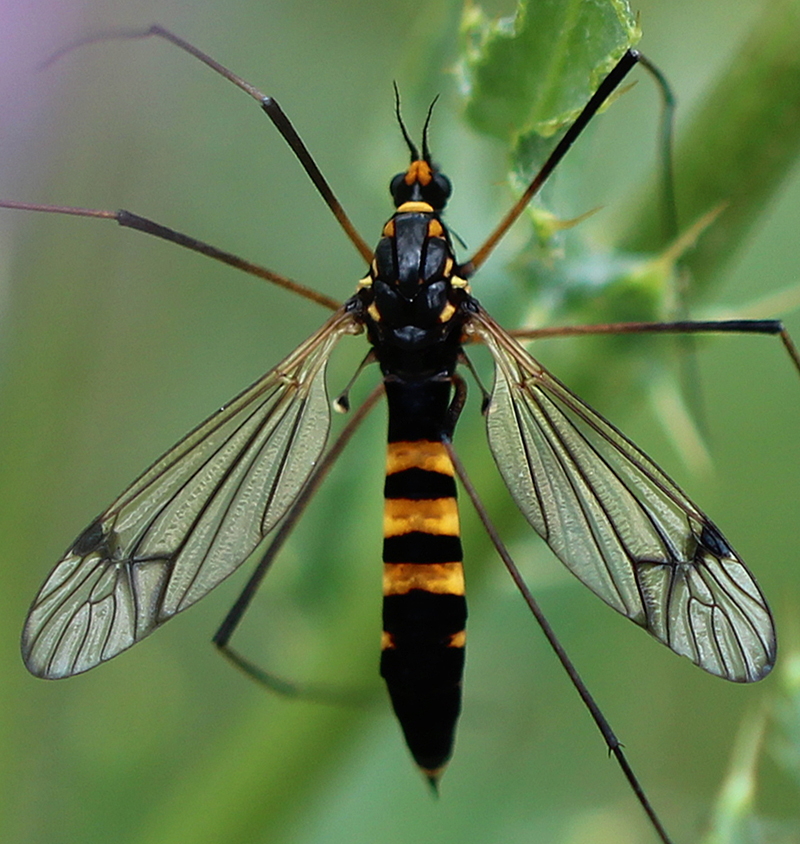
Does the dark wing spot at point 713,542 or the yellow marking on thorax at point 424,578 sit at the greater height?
the yellow marking on thorax at point 424,578

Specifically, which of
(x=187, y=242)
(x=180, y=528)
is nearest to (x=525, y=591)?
(x=180, y=528)

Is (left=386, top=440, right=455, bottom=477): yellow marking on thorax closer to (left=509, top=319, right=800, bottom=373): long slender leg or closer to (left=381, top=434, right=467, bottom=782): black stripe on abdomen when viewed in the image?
(left=381, top=434, right=467, bottom=782): black stripe on abdomen

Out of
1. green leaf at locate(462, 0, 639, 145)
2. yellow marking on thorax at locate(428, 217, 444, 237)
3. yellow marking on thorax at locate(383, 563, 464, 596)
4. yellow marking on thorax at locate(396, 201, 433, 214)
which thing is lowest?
yellow marking on thorax at locate(383, 563, 464, 596)

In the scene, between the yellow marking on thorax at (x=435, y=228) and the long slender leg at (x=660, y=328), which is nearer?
the long slender leg at (x=660, y=328)

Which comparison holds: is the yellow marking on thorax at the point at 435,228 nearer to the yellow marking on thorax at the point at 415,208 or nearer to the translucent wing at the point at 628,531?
the yellow marking on thorax at the point at 415,208

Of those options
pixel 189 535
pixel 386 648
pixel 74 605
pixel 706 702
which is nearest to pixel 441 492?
pixel 386 648

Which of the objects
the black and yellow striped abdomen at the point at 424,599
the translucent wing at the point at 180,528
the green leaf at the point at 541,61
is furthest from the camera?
the black and yellow striped abdomen at the point at 424,599

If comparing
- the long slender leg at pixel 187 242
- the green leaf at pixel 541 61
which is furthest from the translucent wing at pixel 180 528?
the green leaf at pixel 541 61

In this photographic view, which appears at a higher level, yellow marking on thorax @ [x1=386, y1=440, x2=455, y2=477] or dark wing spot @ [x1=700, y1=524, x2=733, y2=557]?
yellow marking on thorax @ [x1=386, y1=440, x2=455, y2=477]

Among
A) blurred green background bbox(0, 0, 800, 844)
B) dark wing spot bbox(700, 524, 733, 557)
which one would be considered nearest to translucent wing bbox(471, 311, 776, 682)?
dark wing spot bbox(700, 524, 733, 557)
